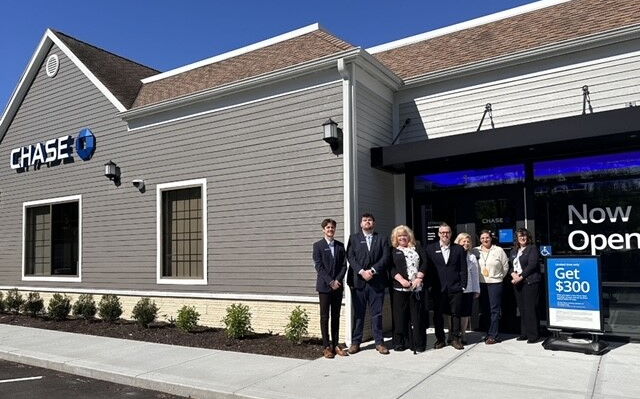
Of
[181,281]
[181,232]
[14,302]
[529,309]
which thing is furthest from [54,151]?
[529,309]

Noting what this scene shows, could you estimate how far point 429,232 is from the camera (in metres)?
9.28

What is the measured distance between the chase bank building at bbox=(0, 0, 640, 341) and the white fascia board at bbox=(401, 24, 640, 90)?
0.09 ft

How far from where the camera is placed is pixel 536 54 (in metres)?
8.26

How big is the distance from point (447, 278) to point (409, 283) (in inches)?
24.7

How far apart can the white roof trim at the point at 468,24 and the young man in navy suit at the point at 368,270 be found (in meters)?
5.11

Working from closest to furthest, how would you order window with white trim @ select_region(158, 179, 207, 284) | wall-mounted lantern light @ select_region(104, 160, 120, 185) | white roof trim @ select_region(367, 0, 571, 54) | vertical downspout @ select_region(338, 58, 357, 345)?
vertical downspout @ select_region(338, 58, 357, 345) < white roof trim @ select_region(367, 0, 571, 54) < window with white trim @ select_region(158, 179, 207, 284) < wall-mounted lantern light @ select_region(104, 160, 120, 185)

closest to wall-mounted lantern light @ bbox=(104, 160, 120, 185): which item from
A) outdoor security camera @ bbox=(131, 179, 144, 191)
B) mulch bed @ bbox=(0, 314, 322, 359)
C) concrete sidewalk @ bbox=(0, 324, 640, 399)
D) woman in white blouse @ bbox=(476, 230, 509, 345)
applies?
outdoor security camera @ bbox=(131, 179, 144, 191)

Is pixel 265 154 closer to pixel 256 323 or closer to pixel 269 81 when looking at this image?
pixel 269 81

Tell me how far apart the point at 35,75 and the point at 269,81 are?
8359mm

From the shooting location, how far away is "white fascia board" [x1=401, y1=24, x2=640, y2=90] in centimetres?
760

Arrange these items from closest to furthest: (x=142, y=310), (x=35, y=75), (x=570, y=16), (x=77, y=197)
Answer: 1. (x=570, y=16)
2. (x=142, y=310)
3. (x=77, y=197)
4. (x=35, y=75)

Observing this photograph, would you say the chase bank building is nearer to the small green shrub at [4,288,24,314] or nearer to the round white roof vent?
the small green shrub at [4,288,24,314]

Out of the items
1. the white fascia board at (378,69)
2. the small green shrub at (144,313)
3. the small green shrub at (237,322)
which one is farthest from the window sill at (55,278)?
the white fascia board at (378,69)

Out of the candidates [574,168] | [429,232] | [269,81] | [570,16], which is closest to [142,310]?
[269,81]
